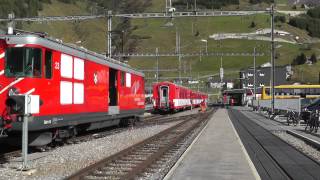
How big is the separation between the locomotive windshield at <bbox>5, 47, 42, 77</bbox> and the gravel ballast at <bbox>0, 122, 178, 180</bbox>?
248 centimetres

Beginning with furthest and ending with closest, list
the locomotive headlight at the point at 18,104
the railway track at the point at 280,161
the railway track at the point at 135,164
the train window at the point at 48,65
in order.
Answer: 1. the train window at the point at 48,65
2. the locomotive headlight at the point at 18,104
3. the railway track at the point at 280,161
4. the railway track at the point at 135,164

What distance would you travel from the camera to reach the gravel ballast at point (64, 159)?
1322 cm

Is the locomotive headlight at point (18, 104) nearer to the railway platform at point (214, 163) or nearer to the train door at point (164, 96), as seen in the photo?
the railway platform at point (214, 163)

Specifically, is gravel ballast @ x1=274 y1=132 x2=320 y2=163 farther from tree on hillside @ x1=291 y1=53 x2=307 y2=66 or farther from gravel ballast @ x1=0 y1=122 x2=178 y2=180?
tree on hillside @ x1=291 y1=53 x2=307 y2=66

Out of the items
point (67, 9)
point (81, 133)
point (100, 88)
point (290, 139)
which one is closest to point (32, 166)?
point (100, 88)

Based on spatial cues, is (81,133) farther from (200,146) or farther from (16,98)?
(16,98)

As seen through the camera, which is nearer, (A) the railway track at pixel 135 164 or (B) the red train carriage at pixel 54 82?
(A) the railway track at pixel 135 164

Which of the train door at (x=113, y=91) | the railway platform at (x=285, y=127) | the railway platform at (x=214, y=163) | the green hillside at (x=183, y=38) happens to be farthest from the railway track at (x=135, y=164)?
the green hillside at (x=183, y=38)

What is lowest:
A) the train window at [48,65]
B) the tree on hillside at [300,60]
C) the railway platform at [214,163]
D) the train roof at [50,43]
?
the railway platform at [214,163]

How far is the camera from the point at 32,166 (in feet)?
47.3

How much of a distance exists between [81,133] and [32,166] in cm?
1138

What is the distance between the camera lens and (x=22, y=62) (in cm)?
1653

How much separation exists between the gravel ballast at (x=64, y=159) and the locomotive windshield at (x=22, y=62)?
2481 millimetres

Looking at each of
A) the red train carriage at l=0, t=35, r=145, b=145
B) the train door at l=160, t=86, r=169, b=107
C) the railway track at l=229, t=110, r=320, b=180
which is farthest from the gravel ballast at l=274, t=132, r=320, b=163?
the train door at l=160, t=86, r=169, b=107
